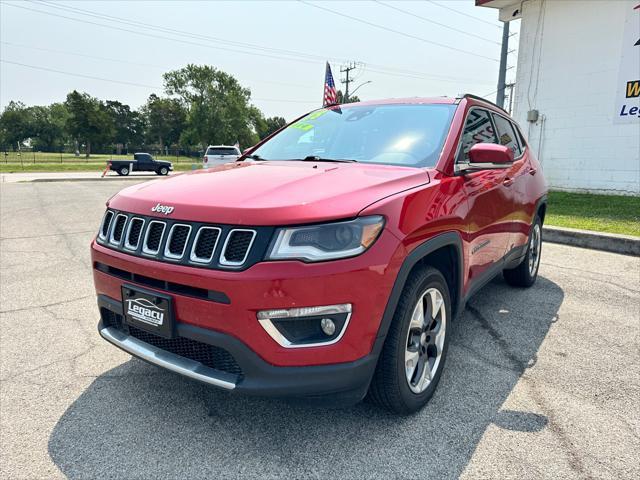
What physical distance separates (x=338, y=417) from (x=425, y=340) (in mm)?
631

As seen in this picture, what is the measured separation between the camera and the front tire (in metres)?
2.16

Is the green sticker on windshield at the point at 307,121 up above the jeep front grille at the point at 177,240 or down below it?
above

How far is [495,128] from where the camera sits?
12.6ft

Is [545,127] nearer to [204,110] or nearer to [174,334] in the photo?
[174,334]

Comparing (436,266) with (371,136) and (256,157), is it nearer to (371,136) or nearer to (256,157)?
(371,136)

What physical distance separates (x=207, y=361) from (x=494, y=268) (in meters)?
2.40

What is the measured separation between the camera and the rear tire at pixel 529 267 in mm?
4555

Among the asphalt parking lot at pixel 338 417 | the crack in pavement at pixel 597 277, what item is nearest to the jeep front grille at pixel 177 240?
the asphalt parking lot at pixel 338 417

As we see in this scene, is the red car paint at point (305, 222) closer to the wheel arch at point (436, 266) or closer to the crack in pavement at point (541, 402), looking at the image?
the wheel arch at point (436, 266)

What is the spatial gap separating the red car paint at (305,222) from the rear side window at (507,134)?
1372 mm

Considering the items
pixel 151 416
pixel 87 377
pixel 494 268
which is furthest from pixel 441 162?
pixel 87 377

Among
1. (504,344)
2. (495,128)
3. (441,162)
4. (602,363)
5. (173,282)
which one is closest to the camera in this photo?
(173,282)

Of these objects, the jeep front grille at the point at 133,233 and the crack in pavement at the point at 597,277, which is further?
the crack in pavement at the point at 597,277

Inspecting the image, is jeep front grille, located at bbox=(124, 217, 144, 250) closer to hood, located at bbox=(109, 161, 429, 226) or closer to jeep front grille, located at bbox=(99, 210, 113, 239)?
hood, located at bbox=(109, 161, 429, 226)
